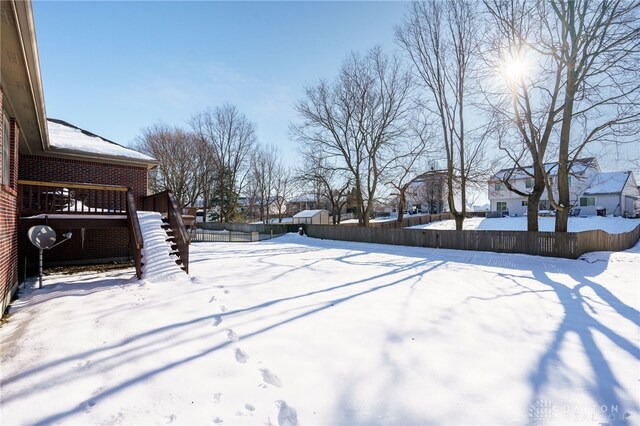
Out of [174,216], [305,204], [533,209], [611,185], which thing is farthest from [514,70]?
[305,204]

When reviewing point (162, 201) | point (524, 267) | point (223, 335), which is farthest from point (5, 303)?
point (524, 267)

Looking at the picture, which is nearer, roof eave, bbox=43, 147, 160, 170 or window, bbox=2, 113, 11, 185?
window, bbox=2, 113, 11, 185

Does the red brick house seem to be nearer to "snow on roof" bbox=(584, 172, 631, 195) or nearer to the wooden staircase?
the wooden staircase

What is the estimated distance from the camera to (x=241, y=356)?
3.30 metres

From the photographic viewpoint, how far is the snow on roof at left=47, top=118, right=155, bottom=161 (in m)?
8.98

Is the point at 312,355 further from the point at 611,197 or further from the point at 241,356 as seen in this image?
the point at 611,197

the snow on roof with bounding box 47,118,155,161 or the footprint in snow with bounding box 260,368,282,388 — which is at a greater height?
the snow on roof with bounding box 47,118,155,161

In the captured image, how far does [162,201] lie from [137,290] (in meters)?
4.36

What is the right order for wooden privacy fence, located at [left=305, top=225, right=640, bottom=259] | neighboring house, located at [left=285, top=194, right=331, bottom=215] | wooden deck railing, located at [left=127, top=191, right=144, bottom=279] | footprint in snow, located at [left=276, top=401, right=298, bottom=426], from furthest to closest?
neighboring house, located at [left=285, top=194, right=331, bottom=215] → wooden privacy fence, located at [left=305, top=225, right=640, bottom=259] → wooden deck railing, located at [left=127, top=191, right=144, bottom=279] → footprint in snow, located at [left=276, top=401, right=298, bottom=426]

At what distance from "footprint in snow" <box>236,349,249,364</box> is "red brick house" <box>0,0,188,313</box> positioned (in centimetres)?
410

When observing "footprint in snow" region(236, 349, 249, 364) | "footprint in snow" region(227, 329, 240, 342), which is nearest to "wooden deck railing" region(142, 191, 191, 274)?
"footprint in snow" region(227, 329, 240, 342)

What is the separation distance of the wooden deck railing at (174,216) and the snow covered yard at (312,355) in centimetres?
97

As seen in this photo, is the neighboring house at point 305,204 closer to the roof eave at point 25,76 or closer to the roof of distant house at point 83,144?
the roof of distant house at point 83,144

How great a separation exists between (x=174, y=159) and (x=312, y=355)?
31.6 metres
